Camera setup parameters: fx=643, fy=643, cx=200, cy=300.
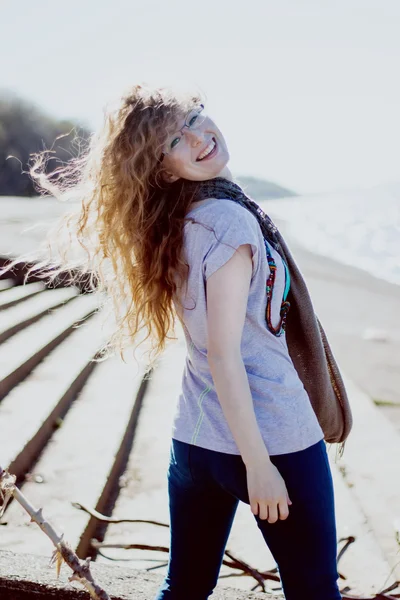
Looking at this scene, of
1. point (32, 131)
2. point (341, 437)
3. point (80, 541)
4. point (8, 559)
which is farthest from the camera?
point (32, 131)

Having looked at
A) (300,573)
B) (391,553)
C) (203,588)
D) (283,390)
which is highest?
(283,390)

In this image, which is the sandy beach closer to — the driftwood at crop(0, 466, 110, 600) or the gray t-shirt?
the gray t-shirt

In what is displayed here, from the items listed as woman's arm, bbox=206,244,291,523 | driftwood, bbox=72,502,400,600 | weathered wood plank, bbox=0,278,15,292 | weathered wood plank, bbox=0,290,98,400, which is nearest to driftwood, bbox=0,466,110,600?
woman's arm, bbox=206,244,291,523

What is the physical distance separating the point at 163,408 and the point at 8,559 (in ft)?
7.62

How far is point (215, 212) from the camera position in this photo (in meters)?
1.39

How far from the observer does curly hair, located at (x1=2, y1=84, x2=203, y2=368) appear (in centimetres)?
148

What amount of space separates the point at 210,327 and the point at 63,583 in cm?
100

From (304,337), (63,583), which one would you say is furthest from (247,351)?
(63,583)

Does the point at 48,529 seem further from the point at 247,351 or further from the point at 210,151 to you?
the point at 210,151

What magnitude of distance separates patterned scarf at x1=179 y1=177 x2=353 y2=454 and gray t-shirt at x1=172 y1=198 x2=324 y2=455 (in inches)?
2.1

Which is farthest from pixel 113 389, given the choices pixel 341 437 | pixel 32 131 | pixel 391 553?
pixel 32 131

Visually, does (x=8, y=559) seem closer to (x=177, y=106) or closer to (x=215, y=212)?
(x=215, y=212)

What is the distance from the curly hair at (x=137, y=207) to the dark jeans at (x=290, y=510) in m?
0.36

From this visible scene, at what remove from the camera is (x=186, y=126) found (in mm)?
1503
